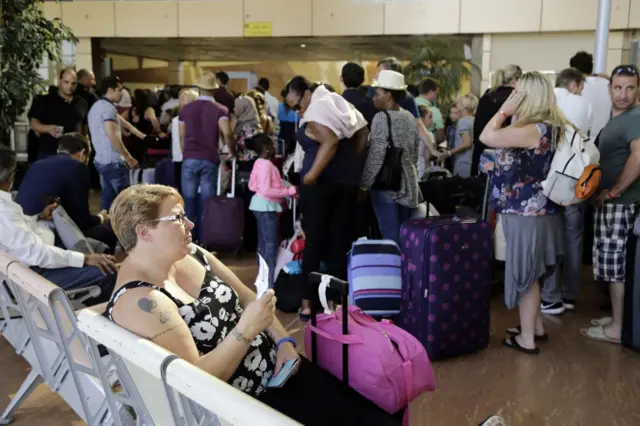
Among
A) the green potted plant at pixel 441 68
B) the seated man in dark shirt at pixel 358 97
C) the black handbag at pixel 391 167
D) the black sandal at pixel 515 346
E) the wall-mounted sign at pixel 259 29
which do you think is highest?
the wall-mounted sign at pixel 259 29

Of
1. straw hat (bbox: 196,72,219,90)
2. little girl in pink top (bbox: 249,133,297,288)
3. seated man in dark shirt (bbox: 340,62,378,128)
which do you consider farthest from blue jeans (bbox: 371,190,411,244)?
straw hat (bbox: 196,72,219,90)

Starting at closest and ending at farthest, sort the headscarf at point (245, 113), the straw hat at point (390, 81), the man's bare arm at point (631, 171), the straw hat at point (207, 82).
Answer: the man's bare arm at point (631, 171) → the straw hat at point (390, 81) → the straw hat at point (207, 82) → the headscarf at point (245, 113)

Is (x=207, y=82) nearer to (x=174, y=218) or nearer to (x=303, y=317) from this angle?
(x=303, y=317)

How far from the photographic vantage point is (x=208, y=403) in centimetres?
126

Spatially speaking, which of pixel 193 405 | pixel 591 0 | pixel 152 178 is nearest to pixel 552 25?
pixel 591 0

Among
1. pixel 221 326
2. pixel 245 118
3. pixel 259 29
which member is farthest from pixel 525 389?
pixel 259 29

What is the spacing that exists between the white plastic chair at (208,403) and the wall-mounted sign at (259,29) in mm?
9979

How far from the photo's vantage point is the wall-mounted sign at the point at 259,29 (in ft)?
35.7

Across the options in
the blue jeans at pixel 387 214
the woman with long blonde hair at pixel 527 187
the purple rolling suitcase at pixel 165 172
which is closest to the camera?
the woman with long blonde hair at pixel 527 187

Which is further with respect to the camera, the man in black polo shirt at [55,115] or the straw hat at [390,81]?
the man in black polo shirt at [55,115]

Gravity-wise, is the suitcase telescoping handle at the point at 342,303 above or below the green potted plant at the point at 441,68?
below

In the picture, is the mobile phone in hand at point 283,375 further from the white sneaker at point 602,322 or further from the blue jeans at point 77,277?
the white sneaker at point 602,322

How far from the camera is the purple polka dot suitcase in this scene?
130 inches

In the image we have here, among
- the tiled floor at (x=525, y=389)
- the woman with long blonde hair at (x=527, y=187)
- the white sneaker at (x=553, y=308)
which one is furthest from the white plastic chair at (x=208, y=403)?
the white sneaker at (x=553, y=308)
